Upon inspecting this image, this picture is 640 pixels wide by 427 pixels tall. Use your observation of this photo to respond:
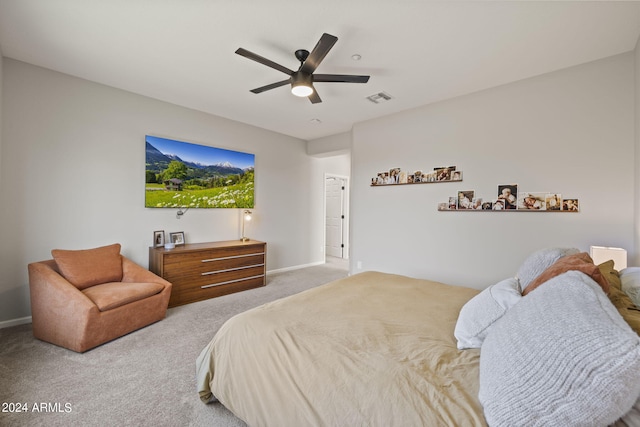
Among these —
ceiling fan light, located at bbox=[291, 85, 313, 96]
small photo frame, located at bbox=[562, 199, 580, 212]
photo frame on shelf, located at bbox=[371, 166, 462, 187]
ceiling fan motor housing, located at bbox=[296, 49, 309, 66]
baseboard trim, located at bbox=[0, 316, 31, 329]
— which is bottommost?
baseboard trim, located at bbox=[0, 316, 31, 329]

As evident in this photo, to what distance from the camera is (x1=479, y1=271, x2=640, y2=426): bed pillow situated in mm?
649

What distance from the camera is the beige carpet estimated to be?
1.54m

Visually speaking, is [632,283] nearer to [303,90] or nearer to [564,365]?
[564,365]

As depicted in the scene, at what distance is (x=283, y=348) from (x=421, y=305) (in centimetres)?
99

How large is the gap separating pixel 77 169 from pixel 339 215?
5.00 m

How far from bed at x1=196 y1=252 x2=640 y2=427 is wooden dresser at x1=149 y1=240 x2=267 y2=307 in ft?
6.40

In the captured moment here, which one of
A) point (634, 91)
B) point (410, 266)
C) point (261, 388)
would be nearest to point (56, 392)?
point (261, 388)

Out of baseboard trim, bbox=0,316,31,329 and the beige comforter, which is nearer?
the beige comforter

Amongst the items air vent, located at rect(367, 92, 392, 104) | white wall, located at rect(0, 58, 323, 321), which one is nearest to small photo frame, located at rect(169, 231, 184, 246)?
white wall, located at rect(0, 58, 323, 321)

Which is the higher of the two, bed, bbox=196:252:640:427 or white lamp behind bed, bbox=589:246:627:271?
white lamp behind bed, bbox=589:246:627:271

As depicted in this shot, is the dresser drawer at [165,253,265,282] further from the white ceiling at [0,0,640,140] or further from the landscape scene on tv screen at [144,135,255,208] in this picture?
the white ceiling at [0,0,640,140]

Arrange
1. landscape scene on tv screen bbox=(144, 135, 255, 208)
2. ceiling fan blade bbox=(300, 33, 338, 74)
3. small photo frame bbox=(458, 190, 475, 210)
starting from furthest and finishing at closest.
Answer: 1. landscape scene on tv screen bbox=(144, 135, 255, 208)
2. small photo frame bbox=(458, 190, 475, 210)
3. ceiling fan blade bbox=(300, 33, 338, 74)

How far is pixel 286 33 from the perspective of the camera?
215 centimetres

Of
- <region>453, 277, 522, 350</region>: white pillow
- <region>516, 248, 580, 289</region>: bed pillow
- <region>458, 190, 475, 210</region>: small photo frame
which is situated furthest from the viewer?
<region>458, 190, 475, 210</region>: small photo frame
